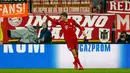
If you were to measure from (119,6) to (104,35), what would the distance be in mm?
1300

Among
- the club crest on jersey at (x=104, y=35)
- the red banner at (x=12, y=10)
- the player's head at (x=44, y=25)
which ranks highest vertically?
the red banner at (x=12, y=10)

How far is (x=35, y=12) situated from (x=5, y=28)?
127cm

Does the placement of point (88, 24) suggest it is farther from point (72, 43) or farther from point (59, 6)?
point (72, 43)

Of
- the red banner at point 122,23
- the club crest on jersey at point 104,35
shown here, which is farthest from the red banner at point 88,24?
the red banner at point 122,23

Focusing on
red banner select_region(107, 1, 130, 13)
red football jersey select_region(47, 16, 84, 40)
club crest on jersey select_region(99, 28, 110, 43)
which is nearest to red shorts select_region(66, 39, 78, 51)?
red football jersey select_region(47, 16, 84, 40)

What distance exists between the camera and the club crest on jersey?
62.7 feet

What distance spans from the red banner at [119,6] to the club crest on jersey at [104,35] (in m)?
0.78

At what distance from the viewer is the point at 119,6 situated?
20.0m

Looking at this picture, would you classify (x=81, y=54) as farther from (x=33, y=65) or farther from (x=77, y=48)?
(x=33, y=65)

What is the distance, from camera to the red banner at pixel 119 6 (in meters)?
19.9

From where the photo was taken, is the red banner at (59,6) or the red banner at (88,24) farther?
the red banner at (59,6)

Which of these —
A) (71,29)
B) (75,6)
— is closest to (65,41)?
(71,29)

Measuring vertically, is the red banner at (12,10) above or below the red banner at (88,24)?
above

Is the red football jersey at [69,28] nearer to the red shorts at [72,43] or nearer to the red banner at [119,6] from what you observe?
the red shorts at [72,43]
